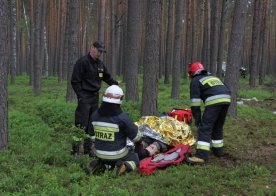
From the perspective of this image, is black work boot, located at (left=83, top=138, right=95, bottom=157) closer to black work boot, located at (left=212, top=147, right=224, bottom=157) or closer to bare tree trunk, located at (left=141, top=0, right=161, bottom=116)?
bare tree trunk, located at (left=141, top=0, right=161, bottom=116)

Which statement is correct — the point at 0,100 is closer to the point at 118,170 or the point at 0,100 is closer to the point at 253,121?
the point at 118,170

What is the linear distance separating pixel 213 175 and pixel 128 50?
24.0 feet

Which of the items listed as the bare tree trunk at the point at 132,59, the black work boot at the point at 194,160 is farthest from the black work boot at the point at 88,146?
the bare tree trunk at the point at 132,59

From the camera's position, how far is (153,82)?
8.79m

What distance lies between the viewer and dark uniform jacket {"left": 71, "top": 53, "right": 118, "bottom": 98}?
705 cm

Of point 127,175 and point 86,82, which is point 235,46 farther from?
point 127,175

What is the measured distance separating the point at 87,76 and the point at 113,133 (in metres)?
1.78

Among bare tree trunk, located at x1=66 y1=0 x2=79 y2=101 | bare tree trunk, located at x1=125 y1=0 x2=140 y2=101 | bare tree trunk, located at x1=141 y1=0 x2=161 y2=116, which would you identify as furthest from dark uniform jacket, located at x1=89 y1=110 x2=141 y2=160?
bare tree trunk, located at x1=66 y1=0 x2=79 y2=101

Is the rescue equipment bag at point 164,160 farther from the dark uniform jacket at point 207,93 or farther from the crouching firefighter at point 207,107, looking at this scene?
the dark uniform jacket at point 207,93

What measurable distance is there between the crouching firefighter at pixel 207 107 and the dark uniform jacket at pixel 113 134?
1406 millimetres

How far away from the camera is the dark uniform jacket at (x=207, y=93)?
6824 millimetres

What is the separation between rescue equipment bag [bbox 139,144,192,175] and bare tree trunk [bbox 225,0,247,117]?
439 cm

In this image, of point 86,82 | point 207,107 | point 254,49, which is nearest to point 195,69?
point 207,107

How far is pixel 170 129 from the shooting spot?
7.34 m
